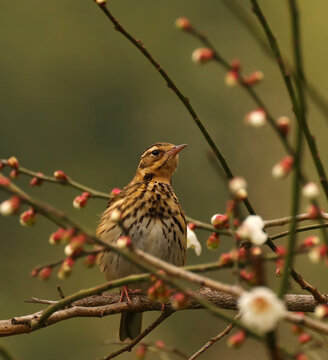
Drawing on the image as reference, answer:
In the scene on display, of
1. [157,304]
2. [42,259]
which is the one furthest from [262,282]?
[42,259]

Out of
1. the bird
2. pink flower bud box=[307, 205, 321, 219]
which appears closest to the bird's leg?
the bird

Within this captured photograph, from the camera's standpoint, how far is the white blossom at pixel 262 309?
4.50 ft

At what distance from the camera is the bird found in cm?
408

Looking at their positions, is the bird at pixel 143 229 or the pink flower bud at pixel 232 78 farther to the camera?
the bird at pixel 143 229

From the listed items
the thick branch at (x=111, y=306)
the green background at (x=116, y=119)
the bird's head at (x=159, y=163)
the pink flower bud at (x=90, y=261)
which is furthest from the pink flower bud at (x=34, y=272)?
the green background at (x=116, y=119)

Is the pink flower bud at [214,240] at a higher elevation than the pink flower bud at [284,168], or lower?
higher

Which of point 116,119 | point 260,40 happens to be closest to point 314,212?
point 260,40

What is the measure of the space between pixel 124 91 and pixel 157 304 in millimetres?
15232

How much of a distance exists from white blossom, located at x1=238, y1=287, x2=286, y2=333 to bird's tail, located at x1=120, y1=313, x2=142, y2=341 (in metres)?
2.96

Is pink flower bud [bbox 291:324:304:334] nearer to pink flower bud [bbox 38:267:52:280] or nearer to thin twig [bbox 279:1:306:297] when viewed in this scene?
thin twig [bbox 279:1:306:297]

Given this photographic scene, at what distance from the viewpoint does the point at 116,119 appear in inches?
699

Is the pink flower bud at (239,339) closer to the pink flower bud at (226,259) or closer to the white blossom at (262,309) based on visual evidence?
the white blossom at (262,309)

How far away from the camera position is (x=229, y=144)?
50.1 ft

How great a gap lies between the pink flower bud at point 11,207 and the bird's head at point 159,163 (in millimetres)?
2943
